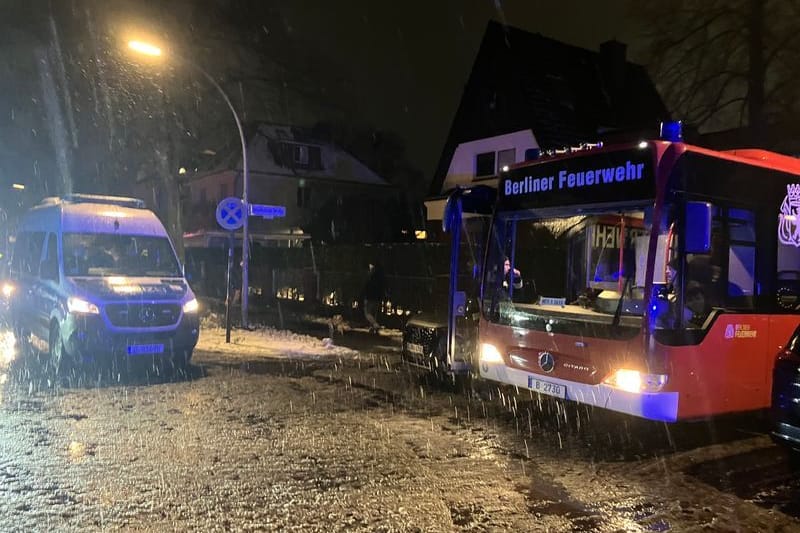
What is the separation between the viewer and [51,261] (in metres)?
10.4

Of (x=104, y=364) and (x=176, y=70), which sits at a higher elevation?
(x=176, y=70)

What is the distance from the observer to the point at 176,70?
17906mm

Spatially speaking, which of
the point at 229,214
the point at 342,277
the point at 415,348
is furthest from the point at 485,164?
the point at 415,348

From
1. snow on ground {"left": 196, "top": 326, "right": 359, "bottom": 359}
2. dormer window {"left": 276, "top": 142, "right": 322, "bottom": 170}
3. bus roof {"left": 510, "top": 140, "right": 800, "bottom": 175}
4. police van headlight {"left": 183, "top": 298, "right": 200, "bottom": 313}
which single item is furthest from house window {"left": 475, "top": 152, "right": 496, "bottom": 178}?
dormer window {"left": 276, "top": 142, "right": 322, "bottom": 170}

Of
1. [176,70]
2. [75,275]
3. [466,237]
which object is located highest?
[176,70]

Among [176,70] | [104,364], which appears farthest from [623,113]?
[104,364]

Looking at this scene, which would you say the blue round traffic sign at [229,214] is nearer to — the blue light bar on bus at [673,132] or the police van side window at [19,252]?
the police van side window at [19,252]

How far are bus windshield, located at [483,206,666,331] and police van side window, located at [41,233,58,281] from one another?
6.79 metres

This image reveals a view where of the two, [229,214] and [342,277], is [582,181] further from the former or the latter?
[342,277]

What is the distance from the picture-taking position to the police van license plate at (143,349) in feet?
30.8

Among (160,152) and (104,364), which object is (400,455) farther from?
(160,152)

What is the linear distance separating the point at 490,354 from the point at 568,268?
4.53ft

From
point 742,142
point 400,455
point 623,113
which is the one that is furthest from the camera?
point 623,113

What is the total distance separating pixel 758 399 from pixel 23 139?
2263 centimetres
